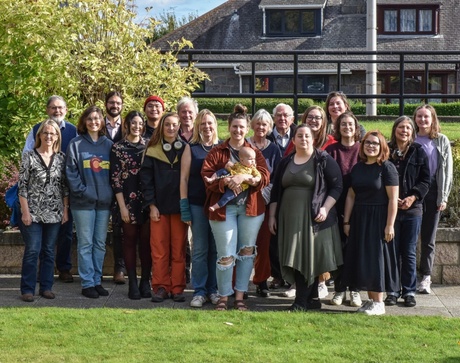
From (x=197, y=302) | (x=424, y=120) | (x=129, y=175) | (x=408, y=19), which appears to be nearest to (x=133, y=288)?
(x=197, y=302)

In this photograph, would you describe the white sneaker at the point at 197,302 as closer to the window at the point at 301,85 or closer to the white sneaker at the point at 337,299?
the white sneaker at the point at 337,299

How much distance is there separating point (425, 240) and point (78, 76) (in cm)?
447

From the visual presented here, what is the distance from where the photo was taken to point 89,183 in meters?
9.19

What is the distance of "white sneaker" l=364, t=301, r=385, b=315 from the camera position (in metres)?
8.62

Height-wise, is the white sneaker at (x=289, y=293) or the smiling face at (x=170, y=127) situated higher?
the smiling face at (x=170, y=127)

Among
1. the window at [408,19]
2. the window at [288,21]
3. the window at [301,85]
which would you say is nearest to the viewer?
the window at [301,85]

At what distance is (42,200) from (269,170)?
7.34 ft

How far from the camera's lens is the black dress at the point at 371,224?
865 centimetres

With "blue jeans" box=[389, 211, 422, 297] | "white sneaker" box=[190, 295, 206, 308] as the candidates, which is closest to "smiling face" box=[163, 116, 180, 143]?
"white sneaker" box=[190, 295, 206, 308]

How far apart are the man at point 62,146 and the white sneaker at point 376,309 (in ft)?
10.7

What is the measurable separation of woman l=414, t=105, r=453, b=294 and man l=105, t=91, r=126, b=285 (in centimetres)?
309

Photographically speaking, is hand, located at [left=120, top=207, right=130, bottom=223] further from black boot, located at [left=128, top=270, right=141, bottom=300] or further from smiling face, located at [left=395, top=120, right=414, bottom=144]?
smiling face, located at [left=395, top=120, right=414, bottom=144]

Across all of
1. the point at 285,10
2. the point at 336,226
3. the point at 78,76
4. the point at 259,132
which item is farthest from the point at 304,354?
the point at 285,10

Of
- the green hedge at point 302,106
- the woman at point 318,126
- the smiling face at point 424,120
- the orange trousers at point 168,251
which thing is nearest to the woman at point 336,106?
the woman at point 318,126
